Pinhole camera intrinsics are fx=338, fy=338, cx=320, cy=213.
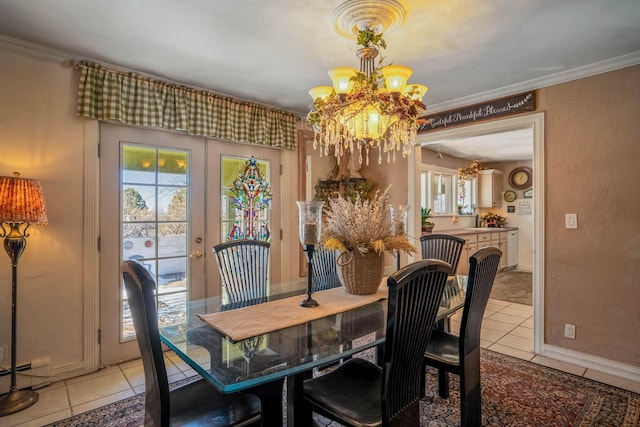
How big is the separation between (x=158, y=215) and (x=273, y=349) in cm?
212

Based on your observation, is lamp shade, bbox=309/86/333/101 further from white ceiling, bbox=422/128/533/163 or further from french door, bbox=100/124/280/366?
white ceiling, bbox=422/128/533/163

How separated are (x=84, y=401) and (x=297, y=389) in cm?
171

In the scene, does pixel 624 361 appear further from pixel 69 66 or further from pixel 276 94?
pixel 69 66

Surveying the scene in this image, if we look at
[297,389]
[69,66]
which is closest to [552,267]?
[297,389]

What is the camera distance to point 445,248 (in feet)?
9.11

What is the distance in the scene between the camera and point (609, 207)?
8.59 feet

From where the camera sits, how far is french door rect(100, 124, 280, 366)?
8.86 ft

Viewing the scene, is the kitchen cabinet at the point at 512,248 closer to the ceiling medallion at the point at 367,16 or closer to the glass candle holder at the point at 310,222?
the ceiling medallion at the point at 367,16

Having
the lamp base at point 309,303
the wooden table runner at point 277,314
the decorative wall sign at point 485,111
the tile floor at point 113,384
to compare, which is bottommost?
the tile floor at point 113,384

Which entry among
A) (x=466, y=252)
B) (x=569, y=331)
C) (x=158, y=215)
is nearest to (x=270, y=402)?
(x=158, y=215)

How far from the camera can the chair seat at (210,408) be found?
131cm

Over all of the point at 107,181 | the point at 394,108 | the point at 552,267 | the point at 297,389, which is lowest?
the point at 297,389

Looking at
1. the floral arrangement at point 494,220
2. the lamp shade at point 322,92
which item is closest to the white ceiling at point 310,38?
the lamp shade at point 322,92

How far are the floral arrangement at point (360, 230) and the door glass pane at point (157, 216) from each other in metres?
1.64
